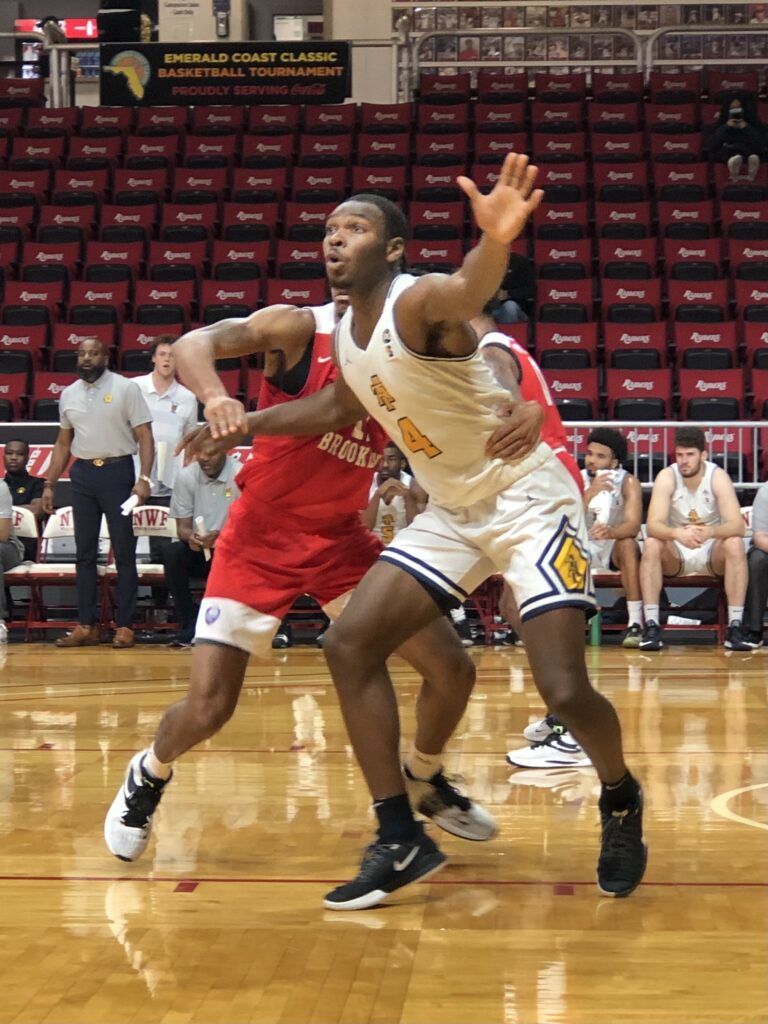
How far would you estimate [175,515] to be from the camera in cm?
950

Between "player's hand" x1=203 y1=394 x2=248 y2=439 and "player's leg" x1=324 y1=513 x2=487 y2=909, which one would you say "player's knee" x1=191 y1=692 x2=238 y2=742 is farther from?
"player's hand" x1=203 y1=394 x2=248 y2=439

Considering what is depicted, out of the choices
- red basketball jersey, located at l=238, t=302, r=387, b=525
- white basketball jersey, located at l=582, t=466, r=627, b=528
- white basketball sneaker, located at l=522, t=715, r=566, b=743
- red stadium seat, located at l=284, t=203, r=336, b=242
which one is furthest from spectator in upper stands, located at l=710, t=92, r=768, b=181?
red basketball jersey, located at l=238, t=302, r=387, b=525

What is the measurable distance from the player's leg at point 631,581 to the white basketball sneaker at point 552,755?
4.13 meters

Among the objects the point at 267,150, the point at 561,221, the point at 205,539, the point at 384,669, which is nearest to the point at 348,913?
the point at 384,669

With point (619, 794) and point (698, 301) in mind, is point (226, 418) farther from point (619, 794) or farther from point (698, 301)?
point (698, 301)

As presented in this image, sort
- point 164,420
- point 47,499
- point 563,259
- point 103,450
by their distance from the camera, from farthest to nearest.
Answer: point 563,259 < point 164,420 < point 47,499 < point 103,450

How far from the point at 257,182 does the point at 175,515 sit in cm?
634

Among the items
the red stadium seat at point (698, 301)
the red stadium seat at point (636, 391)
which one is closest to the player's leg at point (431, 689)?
the red stadium seat at point (636, 391)

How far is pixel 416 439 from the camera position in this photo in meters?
3.47

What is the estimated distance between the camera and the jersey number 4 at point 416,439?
3.44 m

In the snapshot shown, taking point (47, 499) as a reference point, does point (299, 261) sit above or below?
above

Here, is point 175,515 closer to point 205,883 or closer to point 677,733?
point 677,733

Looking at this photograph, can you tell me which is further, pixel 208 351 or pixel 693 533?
pixel 693 533

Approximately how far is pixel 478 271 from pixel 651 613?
6.54m
